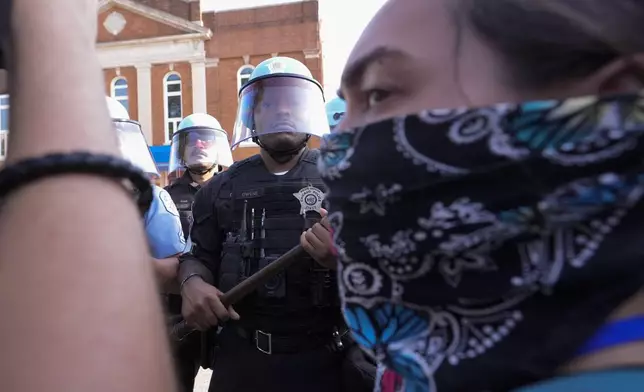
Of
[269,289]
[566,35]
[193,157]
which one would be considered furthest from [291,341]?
[193,157]

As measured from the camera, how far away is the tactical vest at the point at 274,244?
2.76m

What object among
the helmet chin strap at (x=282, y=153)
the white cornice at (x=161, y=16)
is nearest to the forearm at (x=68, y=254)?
the helmet chin strap at (x=282, y=153)

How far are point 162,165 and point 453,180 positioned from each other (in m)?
16.4

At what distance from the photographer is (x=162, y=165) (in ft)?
53.9

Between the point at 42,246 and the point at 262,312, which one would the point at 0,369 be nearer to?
the point at 42,246

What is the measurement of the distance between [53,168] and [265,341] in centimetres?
236

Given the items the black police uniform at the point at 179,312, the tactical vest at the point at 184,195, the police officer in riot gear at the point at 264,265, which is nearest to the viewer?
the police officer in riot gear at the point at 264,265

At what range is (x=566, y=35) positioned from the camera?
75 cm

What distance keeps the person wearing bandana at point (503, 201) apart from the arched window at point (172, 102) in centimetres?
1842

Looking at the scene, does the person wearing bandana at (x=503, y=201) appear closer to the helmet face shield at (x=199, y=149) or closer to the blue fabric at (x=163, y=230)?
the blue fabric at (x=163, y=230)

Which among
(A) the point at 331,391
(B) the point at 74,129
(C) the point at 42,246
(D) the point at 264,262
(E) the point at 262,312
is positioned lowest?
(A) the point at 331,391

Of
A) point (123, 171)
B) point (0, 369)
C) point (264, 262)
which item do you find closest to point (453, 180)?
point (123, 171)

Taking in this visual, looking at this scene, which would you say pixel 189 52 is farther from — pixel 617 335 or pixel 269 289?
pixel 617 335

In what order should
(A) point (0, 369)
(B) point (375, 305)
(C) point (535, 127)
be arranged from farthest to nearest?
(B) point (375, 305)
(C) point (535, 127)
(A) point (0, 369)
